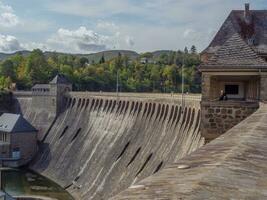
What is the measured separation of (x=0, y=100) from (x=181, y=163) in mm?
77873

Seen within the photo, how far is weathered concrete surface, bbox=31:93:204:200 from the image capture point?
39.1 m

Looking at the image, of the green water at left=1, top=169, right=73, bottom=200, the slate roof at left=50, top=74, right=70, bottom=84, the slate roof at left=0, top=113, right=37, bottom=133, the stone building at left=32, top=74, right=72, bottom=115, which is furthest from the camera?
the slate roof at left=50, top=74, right=70, bottom=84

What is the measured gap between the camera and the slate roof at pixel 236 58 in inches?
655

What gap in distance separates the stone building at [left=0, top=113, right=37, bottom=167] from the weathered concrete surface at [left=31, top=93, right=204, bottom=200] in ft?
A: 6.30

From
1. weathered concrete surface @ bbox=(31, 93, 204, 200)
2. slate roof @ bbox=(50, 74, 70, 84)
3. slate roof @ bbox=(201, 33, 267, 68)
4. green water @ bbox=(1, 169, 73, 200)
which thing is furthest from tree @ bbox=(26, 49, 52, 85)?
slate roof @ bbox=(201, 33, 267, 68)

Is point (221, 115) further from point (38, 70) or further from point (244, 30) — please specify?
point (38, 70)

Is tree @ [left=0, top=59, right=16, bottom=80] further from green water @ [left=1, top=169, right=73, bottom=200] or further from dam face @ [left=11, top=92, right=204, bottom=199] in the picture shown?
green water @ [left=1, top=169, right=73, bottom=200]

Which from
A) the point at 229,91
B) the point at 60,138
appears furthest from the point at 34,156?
the point at 229,91

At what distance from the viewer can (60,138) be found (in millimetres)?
63562

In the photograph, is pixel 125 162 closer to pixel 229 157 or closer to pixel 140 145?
pixel 140 145

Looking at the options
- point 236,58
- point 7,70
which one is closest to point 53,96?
point 7,70

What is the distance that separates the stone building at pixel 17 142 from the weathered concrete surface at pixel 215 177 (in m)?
58.7

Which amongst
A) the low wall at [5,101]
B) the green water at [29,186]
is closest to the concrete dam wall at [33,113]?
the low wall at [5,101]

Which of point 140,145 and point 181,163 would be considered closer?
point 181,163
